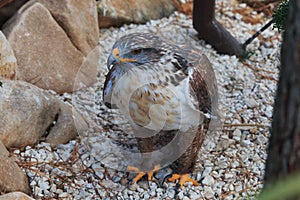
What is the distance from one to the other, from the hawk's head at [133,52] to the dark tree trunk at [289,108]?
1.64 m

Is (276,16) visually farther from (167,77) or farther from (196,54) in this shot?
(167,77)

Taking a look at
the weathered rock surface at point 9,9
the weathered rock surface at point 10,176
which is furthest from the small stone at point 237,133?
the weathered rock surface at point 9,9

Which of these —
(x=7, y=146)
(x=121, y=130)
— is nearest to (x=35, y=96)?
(x=7, y=146)

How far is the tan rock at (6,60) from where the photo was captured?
3809 millimetres

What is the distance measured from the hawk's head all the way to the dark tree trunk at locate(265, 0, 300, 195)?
1.64 m

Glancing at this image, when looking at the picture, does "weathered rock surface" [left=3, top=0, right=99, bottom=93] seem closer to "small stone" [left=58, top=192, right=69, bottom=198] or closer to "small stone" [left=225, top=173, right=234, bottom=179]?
"small stone" [left=58, top=192, right=69, bottom=198]

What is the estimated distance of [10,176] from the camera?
3154 mm

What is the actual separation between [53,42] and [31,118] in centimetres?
98

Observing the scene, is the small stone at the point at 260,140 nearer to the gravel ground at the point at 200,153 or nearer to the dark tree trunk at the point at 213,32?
the gravel ground at the point at 200,153

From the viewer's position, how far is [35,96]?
3.69m

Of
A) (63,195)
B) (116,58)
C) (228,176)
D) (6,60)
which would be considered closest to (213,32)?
(228,176)

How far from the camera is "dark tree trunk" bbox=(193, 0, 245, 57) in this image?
188 inches

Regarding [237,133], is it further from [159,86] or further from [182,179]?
[159,86]

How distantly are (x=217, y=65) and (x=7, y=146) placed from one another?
2.09 meters
